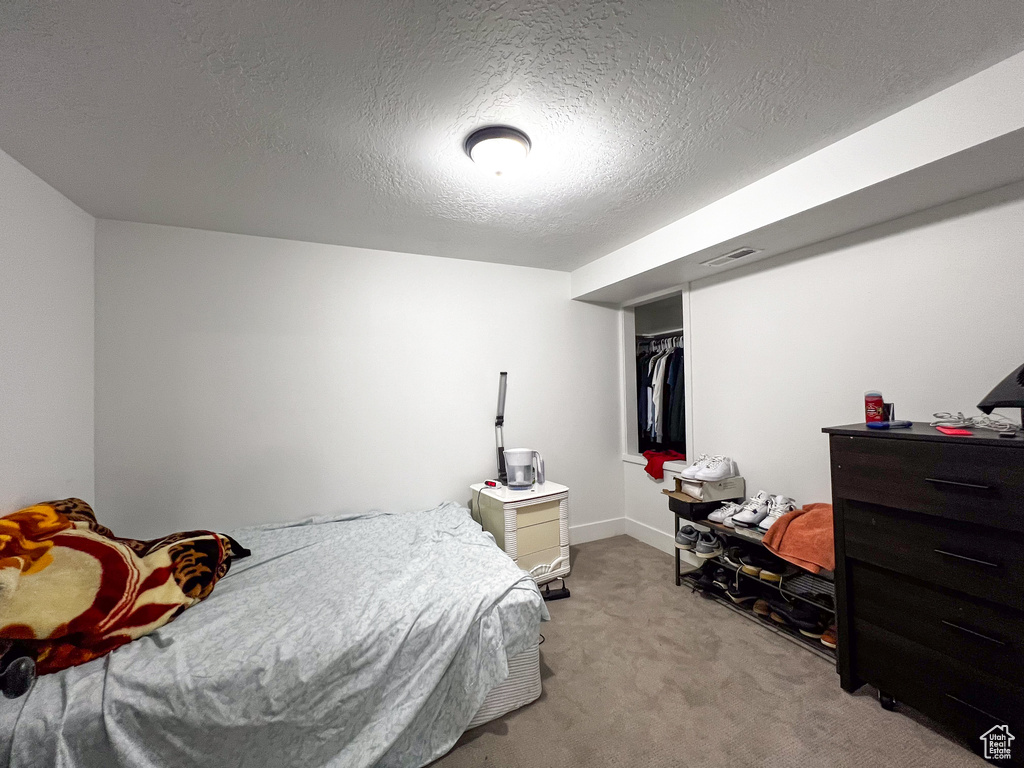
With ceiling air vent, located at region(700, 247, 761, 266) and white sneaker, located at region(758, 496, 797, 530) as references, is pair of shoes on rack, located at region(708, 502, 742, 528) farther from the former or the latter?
ceiling air vent, located at region(700, 247, 761, 266)

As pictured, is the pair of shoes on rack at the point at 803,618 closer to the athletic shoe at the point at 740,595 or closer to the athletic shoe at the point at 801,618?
the athletic shoe at the point at 801,618

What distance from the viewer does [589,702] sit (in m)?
1.75

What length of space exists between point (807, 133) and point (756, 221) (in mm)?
444

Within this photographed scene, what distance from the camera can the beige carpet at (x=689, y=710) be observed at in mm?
1465

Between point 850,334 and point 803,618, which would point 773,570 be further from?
point 850,334

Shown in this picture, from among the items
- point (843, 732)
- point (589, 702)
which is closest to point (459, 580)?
point (589, 702)

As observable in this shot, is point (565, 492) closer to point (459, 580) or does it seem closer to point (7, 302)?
point (459, 580)

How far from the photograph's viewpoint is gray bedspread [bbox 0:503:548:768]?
1.19m

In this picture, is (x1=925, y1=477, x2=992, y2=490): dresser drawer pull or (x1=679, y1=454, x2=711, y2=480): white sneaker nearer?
(x1=925, y1=477, x2=992, y2=490): dresser drawer pull

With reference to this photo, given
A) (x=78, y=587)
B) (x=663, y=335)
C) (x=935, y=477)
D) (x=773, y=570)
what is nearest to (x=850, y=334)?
(x=935, y=477)

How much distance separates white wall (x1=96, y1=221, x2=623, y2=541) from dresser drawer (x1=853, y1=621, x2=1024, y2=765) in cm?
213

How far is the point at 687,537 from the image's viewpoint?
108 inches

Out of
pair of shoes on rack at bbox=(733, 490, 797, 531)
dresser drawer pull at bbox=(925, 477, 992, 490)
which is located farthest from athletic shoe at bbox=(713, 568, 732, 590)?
dresser drawer pull at bbox=(925, 477, 992, 490)

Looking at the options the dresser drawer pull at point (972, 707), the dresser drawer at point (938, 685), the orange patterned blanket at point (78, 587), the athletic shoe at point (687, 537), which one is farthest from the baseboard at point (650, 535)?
the orange patterned blanket at point (78, 587)
